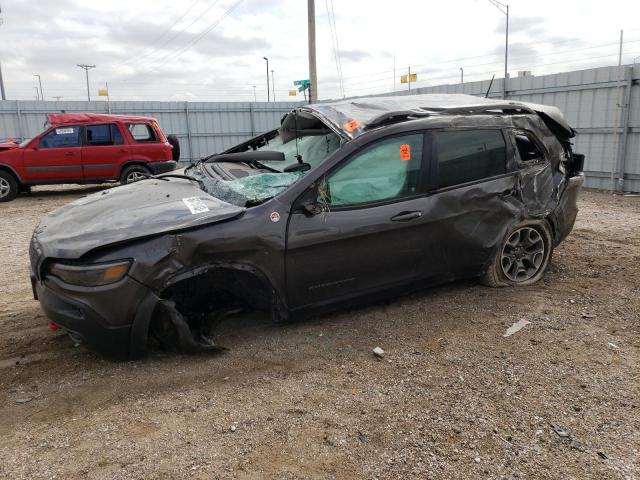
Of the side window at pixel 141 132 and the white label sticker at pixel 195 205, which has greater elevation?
the side window at pixel 141 132

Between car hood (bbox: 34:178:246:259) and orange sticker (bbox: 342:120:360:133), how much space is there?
106 cm

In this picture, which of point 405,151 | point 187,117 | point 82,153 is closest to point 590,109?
point 405,151

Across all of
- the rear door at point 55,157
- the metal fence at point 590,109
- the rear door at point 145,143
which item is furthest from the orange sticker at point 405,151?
the rear door at point 55,157

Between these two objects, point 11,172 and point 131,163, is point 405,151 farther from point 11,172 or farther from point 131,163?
point 11,172

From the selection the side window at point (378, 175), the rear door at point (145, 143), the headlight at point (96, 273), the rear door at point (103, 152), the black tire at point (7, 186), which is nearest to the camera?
the headlight at point (96, 273)

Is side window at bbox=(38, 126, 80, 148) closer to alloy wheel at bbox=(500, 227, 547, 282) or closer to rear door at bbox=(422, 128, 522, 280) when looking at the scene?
rear door at bbox=(422, 128, 522, 280)

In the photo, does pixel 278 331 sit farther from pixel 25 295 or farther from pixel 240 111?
pixel 240 111

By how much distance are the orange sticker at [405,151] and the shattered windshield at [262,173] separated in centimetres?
49

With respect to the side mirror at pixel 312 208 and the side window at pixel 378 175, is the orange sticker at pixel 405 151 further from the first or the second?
the side mirror at pixel 312 208

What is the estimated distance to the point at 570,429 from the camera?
2648 mm

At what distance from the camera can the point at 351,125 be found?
12.4ft

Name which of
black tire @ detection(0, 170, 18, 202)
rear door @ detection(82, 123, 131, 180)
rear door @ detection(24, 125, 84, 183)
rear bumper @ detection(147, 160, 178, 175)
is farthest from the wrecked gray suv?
black tire @ detection(0, 170, 18, 202)

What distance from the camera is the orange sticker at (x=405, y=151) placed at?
3838 mm

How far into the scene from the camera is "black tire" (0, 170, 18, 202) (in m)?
11.4
